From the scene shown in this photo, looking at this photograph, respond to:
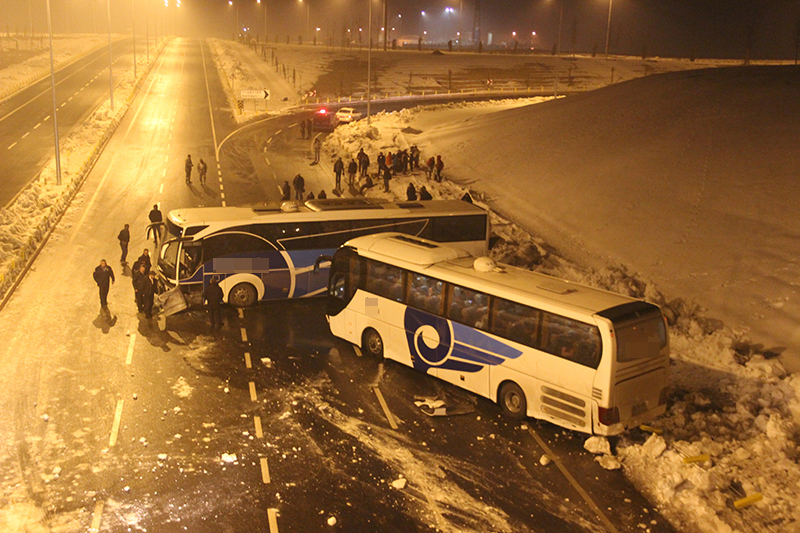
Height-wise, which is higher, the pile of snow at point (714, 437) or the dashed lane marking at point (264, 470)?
the pile of snow at point (714, 437)

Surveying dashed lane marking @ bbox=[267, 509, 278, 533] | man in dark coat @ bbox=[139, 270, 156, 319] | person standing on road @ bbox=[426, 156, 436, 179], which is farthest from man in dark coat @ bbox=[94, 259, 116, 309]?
person standing on road @ bbox=[426, 156, 436, 179]

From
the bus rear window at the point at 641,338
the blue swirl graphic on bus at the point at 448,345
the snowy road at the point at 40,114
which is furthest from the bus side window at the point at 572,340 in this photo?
the snowy road at the point at 40,114

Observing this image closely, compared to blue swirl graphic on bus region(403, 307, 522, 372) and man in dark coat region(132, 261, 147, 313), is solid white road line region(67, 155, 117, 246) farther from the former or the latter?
blue swirl graphic on bus region(403, 307, 522, 372)

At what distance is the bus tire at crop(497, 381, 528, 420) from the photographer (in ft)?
44.4

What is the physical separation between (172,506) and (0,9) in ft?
519

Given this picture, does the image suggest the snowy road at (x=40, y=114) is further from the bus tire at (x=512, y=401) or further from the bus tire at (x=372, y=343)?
the bus tire at (x=512, y=401)

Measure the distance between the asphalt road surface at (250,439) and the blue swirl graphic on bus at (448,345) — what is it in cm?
69

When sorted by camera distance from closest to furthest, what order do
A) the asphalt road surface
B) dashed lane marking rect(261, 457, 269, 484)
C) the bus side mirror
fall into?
the asphalt road surface
dashed lane marking rect(261, 457, 269, 484)
the bus side mirror

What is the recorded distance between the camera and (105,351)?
16.3 metres

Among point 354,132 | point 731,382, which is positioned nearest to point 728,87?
point 354,132

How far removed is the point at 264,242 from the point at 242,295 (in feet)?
5.33

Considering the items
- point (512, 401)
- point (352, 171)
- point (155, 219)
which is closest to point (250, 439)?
point (512, 401)

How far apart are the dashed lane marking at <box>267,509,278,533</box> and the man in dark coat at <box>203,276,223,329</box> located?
8.12 metres

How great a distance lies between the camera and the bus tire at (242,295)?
19391 mm
